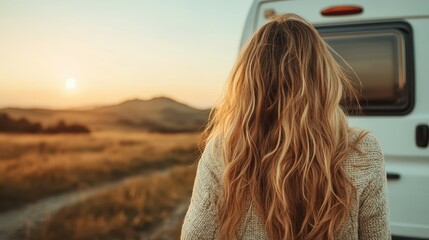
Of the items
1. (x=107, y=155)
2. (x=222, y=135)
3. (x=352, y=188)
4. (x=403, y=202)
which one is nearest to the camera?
(x=352, y=188)

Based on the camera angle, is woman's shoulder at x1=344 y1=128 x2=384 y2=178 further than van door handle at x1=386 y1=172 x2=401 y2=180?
No

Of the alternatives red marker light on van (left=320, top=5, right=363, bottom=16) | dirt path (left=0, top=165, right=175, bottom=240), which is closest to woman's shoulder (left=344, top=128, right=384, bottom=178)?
red marker light on van (left=320, top=5, right=363, bottom=16)

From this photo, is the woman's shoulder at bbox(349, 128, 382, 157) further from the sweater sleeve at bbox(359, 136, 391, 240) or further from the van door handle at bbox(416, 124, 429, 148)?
the van door handle at bbox(416, 124, 429, 148)

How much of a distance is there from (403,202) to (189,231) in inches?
71.0

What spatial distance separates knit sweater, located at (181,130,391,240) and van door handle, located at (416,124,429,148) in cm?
152

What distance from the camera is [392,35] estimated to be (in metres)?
2.81

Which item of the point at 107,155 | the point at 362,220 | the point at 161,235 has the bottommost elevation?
the point at 161,235

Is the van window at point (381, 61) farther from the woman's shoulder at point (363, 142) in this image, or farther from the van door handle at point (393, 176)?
the woman's shoulder at point (363, 142)

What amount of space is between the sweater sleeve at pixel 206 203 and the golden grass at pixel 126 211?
10.4ft

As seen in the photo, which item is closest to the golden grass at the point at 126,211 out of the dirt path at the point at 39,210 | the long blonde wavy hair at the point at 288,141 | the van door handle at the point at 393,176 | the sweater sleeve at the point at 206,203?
the dirt path at the point at 39,210

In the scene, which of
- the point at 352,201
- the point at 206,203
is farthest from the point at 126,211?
the point at 352,201

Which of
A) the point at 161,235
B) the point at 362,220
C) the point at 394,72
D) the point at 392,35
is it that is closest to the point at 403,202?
the point at 394,72

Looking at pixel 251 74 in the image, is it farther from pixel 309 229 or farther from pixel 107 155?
pixel 107 155

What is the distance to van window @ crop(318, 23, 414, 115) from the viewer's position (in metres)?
2.78
